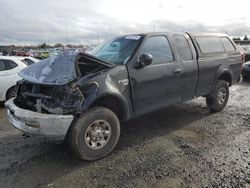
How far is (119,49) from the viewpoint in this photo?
16.0ft

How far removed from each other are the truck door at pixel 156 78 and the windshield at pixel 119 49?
158 mm

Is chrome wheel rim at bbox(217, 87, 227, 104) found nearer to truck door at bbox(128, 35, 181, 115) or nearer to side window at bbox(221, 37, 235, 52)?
side window at bbox(221, 37, 235, 52)

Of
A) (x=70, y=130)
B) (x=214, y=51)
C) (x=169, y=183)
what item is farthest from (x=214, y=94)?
(x=70, y=130)

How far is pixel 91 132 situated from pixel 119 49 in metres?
1.72

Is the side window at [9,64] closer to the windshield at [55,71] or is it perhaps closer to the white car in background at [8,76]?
the white car in background at [8,76]

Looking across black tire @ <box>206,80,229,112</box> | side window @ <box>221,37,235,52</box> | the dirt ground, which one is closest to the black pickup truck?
the dirt ground

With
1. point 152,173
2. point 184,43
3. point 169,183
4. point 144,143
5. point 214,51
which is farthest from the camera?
point 214,51

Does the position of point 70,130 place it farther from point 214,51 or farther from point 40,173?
point 214,51

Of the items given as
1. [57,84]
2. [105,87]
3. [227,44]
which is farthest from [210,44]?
[57,84]

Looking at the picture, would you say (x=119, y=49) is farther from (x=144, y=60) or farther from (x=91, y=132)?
(x=91, y=132)

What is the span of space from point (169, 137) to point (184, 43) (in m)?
1.97

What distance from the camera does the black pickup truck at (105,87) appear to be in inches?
145

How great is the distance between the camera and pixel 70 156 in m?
4.22

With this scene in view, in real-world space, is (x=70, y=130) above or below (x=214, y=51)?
below
